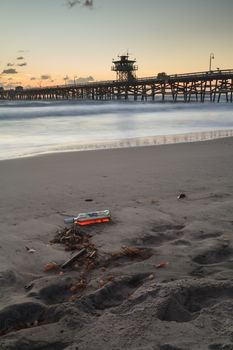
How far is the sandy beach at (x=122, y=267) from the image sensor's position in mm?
1769

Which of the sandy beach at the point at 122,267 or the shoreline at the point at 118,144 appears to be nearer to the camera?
the sandy beach at the point at 122,267

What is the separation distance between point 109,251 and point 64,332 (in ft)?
3.37

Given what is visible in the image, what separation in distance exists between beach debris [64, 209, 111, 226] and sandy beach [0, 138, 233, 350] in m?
0.07

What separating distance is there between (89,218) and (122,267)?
3.07 feet

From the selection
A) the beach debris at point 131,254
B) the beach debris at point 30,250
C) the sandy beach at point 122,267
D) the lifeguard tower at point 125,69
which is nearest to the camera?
the sandy beach at point 122,267

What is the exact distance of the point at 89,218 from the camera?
337 centimetres

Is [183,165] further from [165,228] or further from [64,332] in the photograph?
[64,332]

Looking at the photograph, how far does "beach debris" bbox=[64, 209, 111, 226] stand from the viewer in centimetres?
332

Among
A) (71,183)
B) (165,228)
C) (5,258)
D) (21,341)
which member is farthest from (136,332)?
(71,183)

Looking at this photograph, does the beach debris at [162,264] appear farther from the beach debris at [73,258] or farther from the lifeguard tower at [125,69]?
the lifeguard tower at [125,69]

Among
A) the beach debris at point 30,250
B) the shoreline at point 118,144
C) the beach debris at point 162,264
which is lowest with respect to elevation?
the beach debris at point 162,264

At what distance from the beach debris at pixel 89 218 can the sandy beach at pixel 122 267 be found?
2.9 inches

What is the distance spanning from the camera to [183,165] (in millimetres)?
6152

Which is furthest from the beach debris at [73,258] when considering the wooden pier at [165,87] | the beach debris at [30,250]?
the wooden pier at [165,87]
